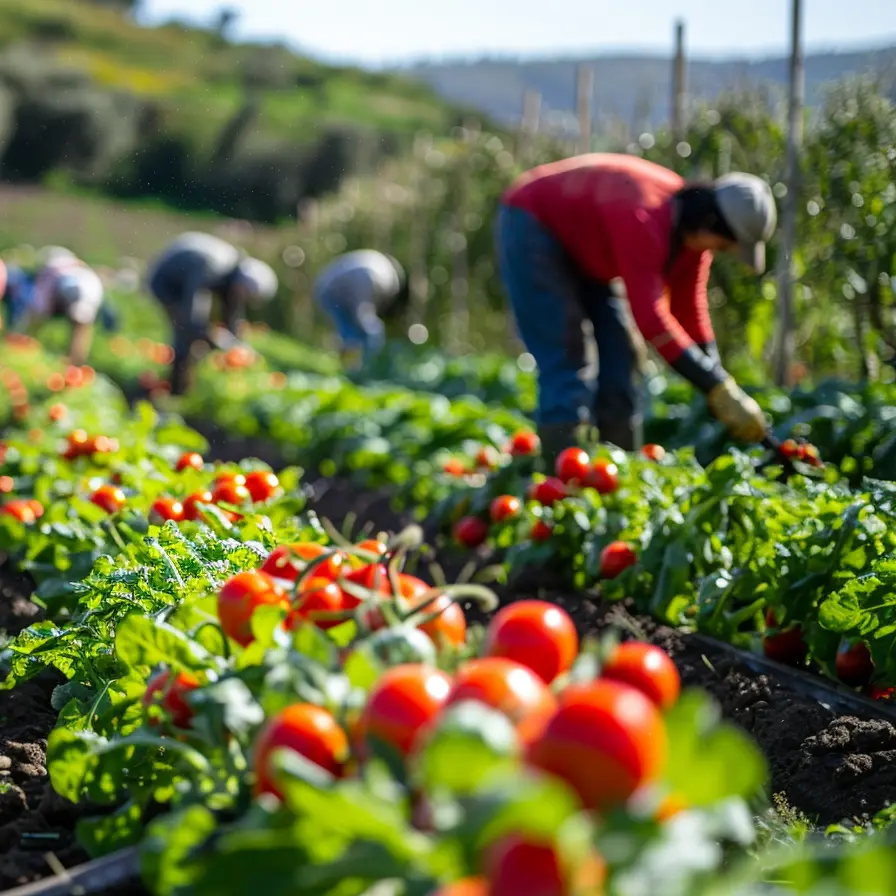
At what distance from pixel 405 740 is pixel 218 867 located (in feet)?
0.92

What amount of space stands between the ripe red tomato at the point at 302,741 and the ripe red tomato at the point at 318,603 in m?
0.48

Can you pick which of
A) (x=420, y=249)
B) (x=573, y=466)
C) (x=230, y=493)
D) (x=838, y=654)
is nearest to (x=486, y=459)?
(x=573, y=466)

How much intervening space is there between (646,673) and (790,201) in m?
6.69

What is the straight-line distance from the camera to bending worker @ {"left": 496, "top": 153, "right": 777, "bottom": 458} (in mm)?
5012

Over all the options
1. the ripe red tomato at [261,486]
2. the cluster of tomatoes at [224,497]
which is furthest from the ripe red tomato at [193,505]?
the ripe red tomato at [261,486]

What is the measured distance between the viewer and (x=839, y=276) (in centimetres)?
760

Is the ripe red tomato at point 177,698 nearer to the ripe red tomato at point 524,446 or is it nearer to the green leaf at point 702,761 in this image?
the green leaf at point 702,761

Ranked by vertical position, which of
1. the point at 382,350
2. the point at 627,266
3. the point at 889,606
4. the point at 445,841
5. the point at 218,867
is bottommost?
the point at 382,350

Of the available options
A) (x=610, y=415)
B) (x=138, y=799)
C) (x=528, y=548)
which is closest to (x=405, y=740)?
(x=138, y=799)

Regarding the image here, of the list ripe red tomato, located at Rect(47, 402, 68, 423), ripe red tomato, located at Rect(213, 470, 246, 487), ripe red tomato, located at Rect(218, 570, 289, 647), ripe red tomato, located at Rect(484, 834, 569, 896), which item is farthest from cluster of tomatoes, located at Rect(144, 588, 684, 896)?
ripe red tomato, located at Rect(47, 402, 68, 423)

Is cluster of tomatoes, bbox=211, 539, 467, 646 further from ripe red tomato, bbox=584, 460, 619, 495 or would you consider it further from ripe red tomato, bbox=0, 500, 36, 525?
ripe red tomato, bbox=0, 500, 36, 525

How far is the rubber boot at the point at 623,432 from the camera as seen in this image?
19.8 feet

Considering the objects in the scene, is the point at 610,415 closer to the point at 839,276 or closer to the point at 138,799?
the point at 839,276

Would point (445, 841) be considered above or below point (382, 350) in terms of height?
above
